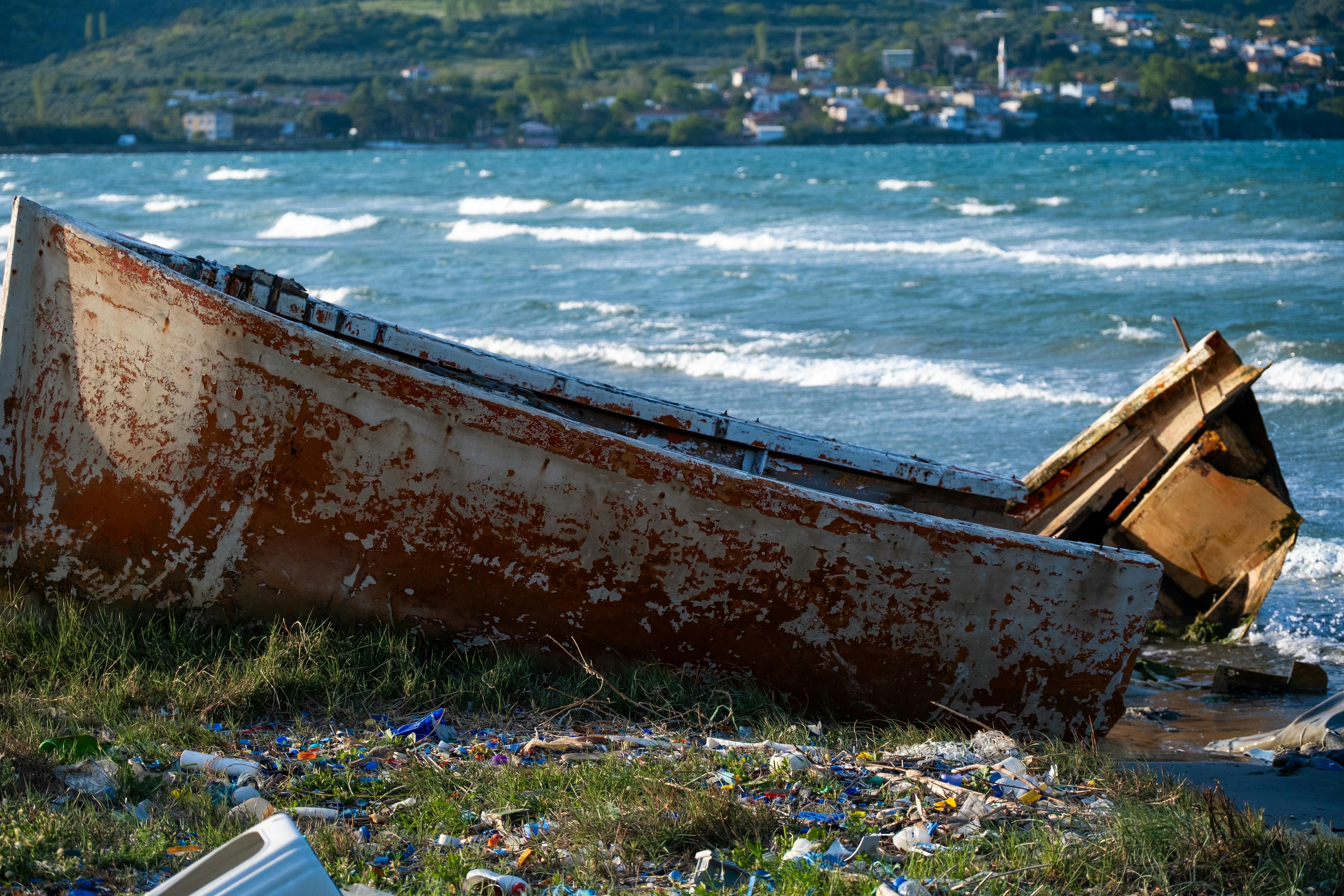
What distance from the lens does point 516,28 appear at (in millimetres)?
115562

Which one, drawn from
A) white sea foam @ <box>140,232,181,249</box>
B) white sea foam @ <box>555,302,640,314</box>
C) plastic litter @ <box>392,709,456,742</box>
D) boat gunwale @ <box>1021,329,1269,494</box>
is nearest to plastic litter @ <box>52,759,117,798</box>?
plastic litter @ <box>392,709,456,742</box>

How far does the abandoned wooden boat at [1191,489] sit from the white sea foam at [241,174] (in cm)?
5321

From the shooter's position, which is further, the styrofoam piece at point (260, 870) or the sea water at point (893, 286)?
the sea water at point (893, 286)

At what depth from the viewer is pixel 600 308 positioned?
16312 millimetres

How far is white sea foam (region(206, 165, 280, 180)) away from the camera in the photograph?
54250 mm

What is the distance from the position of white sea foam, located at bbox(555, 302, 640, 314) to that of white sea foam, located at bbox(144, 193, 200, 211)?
24252mm

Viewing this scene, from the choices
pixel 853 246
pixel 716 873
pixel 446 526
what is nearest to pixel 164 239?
pixel 853 246

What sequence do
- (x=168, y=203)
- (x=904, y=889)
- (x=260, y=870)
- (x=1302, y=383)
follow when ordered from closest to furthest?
1. (x=260, y=870)
2. (x=904, y=889)
3. (x=1302, y=383)
4. (x=168, y=203)

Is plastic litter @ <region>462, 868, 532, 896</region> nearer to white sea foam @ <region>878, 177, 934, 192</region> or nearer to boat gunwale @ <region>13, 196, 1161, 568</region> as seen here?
boat gunwale @ <region>13, 196, 1161, 568</region>

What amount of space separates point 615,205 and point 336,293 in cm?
1776

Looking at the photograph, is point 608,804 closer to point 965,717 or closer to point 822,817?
point 822,817

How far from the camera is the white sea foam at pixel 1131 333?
13.6 metres

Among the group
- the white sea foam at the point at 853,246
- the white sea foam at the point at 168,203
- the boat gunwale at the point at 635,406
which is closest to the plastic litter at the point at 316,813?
the boat gunwale at the point at 635,406

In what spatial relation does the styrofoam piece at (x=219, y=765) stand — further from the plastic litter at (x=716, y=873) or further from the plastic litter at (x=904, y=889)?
the plastic litter at (x=904, y=889)
